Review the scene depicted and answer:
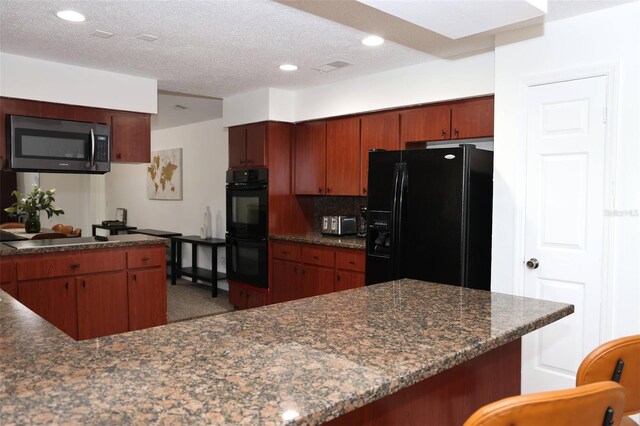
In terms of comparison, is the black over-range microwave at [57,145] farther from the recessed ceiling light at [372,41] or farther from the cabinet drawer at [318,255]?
the recessed ceiling light at [372,41]

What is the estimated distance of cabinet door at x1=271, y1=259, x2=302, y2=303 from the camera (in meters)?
4.81

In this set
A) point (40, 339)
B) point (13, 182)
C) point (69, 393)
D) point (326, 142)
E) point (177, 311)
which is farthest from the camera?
point (13, 182)

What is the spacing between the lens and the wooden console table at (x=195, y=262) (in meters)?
6.16

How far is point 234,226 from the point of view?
18.0ft

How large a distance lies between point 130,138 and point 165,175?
3.48m

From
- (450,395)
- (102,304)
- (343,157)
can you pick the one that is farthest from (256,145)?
(450,395)

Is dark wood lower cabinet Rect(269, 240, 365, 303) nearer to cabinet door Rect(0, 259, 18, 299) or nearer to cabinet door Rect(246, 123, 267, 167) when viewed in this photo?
cabinet door Rect(246, 123, 267, 167)

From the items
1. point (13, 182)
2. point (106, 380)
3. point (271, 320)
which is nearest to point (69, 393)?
point (106, 380)

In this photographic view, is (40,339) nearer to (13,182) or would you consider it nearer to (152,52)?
(152,52)

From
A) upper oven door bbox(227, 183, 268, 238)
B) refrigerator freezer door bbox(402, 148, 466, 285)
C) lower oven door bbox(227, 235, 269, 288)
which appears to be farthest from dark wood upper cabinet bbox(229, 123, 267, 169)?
refrigerator freezer door bbox(402, 148, 466, 285)

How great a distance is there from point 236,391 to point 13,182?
8.82 metres

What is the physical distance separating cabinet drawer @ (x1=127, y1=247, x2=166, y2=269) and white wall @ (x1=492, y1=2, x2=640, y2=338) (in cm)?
273

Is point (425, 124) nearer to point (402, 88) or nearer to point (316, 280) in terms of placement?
point (402, 88)

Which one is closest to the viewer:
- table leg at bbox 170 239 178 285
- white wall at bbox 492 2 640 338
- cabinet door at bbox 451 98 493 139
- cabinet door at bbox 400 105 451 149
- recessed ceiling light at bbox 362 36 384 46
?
white wall at bbox 492 2 640 338
